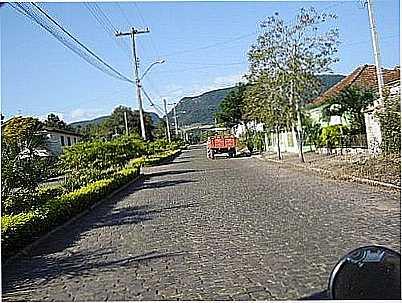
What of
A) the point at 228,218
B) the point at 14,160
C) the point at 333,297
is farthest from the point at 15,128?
the point at 333,297

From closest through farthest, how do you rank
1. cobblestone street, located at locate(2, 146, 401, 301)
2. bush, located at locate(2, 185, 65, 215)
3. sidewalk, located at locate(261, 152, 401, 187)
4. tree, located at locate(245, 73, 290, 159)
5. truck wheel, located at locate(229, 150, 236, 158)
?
cobblestone street, located at locate(2, 146, 401, 301) → bush, located at locate(2, 185, 65, 215) → sidewalk, located at locate(261, 152, 401, 187) → tree, located at locate(245, 73, 290, 159) → truck wheel, located at locate(229, 150, 236, 158)

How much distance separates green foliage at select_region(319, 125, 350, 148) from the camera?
70.1ft

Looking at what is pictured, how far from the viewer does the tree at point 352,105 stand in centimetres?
2122

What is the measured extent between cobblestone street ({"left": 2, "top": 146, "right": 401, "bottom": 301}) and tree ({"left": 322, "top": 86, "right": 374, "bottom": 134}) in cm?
1006

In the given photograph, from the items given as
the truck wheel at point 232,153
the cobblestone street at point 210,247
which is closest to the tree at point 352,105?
the truck wheel at point 232,153

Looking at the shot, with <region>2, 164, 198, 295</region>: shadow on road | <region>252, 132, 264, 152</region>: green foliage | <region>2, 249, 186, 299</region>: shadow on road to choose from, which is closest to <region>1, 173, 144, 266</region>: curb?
<region>2, 164, 198, 295</region>: shadow on road

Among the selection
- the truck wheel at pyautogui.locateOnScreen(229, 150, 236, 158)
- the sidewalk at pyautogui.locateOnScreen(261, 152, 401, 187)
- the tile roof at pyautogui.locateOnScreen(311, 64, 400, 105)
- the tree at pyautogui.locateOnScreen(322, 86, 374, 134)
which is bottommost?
the truck wheel at pyautogui.locateOnScreen(229, 150, 236, 158)

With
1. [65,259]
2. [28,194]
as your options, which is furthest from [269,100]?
[65,259]

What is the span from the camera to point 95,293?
536cm

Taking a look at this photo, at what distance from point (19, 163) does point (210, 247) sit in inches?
111

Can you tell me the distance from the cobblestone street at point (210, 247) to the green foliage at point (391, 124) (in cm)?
83

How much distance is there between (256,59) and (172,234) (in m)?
11.5

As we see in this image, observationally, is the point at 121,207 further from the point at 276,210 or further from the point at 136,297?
the point at 136,297

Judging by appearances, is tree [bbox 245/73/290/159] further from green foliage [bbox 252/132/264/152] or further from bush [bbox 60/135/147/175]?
green foliage [bbox 252/132/264/152]
